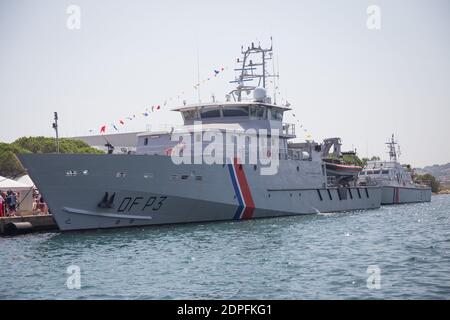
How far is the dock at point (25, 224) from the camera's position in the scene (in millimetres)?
20844

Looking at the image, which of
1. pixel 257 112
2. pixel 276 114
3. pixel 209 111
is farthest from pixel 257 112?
pixel 209 111

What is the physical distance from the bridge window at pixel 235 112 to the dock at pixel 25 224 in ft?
31.0

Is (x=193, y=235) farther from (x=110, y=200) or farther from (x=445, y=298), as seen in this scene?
(x=445, y=298)

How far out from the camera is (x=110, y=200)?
64.9ft

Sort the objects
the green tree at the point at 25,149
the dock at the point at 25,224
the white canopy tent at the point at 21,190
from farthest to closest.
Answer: the green tree at the point at 25,149 < the white canopy tent at the point at 21,190 < the dock at the point at 25,224

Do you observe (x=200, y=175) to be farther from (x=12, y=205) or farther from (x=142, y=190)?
(x=12, y=205)

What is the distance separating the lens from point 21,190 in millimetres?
25875

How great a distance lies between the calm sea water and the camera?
1034cm

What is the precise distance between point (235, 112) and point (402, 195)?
28130 millimetres

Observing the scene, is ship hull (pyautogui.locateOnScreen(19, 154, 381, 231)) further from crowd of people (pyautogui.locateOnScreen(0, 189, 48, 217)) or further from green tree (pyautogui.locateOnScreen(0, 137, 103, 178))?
green tree (pyautogui.locateOnScreen(0, 137, 103, 178))

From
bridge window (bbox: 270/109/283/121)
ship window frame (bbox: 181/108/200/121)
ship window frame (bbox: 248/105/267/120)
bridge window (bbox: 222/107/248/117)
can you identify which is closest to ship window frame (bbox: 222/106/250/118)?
bridge window (bbox: 222/107/248/117)

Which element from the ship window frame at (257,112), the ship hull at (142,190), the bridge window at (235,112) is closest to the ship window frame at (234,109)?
the bridge window at (235,112)

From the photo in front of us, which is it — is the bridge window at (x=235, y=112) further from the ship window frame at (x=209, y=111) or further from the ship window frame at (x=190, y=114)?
the ship window frame at (x=190, y=114)
